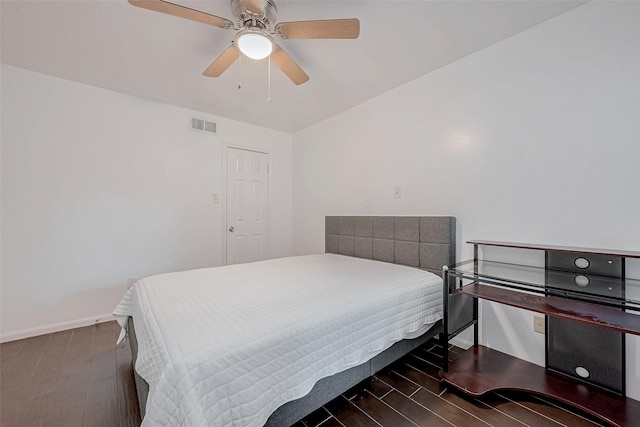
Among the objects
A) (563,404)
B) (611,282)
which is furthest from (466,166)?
(563,404)

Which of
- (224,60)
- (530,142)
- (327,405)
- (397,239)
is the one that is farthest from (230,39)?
(327,405)

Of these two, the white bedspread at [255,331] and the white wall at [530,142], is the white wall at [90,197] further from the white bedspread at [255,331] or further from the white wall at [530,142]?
the white wall at [530,142]

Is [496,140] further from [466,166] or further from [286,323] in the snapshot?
[286,323]

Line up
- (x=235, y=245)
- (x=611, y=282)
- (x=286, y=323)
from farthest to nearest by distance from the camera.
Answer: (x=235, y=245) < (x=611, y=282) < (x=286, y=323)

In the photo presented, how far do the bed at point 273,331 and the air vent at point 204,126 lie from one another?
200 centimetres

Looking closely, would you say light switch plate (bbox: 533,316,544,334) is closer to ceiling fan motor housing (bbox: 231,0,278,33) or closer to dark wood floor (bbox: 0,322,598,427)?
dark wood floor (bbox: 0,322,598,427)

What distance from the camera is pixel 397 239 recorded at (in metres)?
2.59

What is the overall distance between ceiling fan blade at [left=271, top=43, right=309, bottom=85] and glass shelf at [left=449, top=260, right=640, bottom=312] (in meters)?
1.84

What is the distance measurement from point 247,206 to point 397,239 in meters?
2.22

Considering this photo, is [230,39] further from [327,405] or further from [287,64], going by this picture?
[327,405]

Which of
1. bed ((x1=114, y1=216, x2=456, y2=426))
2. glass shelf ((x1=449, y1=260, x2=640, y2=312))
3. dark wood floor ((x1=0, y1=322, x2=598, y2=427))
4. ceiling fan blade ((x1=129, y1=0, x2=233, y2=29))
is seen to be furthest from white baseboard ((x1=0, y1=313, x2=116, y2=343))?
glass shelf ((x1=449, y1=260, x2=640, y2=312))

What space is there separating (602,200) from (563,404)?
1.25 metres

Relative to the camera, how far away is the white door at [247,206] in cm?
362

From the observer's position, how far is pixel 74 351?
2.15m
